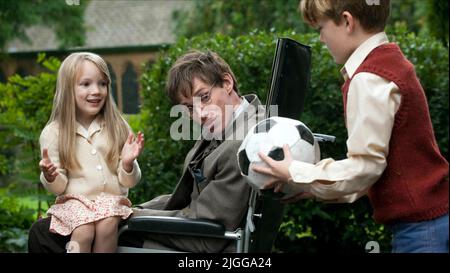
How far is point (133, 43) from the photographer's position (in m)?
32.7

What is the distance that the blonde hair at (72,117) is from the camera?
363 cm

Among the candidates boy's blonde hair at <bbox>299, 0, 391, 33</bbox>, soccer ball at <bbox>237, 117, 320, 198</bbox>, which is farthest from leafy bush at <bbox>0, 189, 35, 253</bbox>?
boy's blonde hair at <bbox>299, 0, 391, 33</bbox>

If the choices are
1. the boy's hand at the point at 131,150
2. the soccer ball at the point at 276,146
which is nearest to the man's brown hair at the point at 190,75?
the boy's hand at the point at 131,150

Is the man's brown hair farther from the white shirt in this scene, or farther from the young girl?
the white shirt

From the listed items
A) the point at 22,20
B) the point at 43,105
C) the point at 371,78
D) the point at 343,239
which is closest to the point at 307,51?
the point at 371,78

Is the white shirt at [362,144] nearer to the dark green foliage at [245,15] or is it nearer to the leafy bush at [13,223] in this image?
the leafy bush at [13,223]

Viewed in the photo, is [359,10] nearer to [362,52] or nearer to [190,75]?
[362,52]

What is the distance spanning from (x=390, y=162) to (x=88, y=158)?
1.64m

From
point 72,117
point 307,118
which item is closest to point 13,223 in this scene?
point 307,118

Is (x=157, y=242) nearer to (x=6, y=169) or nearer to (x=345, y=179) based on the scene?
(x=345, y=179)

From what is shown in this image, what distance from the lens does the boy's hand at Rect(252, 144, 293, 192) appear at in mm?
2725

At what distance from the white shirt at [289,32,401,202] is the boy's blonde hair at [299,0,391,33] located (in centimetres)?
26

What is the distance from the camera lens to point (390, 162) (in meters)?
2.63
